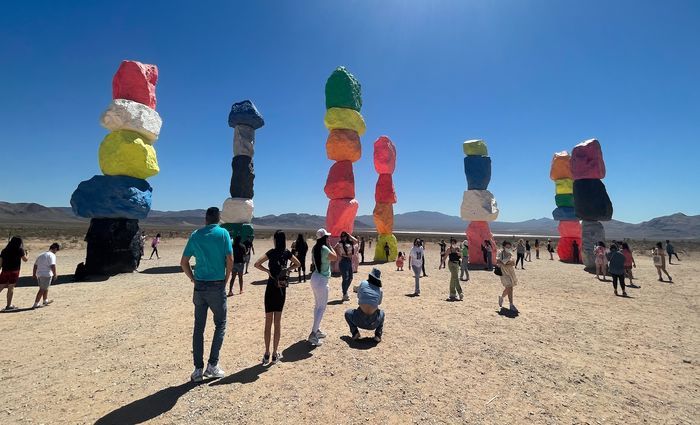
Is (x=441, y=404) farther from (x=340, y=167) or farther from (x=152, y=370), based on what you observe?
(x=340, y=167)

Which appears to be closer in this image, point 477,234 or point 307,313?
point 307,313

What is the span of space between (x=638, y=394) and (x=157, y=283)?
1288 cm

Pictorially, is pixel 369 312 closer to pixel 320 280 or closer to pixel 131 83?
pixel 320 280

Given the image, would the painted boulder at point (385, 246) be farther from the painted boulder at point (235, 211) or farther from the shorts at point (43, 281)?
the shorts at point (43, 281)

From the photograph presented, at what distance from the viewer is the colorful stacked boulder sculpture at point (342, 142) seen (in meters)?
15.1

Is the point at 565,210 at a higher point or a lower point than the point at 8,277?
higher

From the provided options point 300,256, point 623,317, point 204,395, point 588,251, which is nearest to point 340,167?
point 300,256

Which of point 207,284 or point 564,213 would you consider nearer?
point 207,284

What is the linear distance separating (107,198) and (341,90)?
414 inches

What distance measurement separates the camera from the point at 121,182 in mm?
12461

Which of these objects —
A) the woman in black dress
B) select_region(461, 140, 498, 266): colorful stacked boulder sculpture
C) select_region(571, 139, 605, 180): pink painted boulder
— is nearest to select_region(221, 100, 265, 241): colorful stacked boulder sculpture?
select_region(461, 140, 498, 266): colorful stacked boulder sculpture

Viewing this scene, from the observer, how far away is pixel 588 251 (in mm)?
17344

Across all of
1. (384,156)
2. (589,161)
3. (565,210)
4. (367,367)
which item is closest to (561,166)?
(565,210)

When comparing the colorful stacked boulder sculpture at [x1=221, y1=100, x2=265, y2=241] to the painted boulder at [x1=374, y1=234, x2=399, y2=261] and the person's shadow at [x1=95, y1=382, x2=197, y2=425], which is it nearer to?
the painted boulder at [x1=374, y1=234, x2=399, y2=261]
